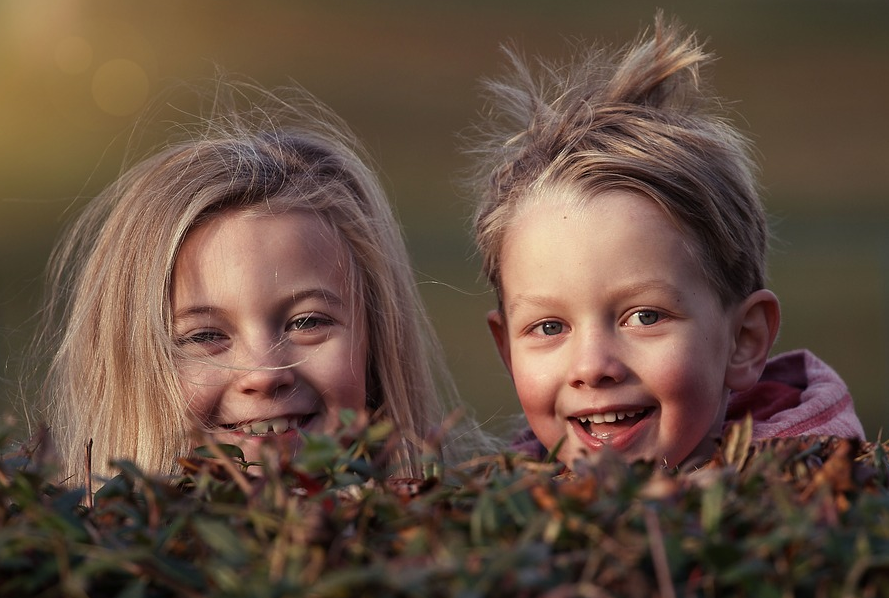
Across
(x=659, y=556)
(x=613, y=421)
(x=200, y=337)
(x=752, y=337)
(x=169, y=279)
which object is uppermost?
(x=169, y=279)

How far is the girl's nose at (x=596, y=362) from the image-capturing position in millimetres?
1773

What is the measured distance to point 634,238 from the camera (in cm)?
184

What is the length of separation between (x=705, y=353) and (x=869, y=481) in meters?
1.02

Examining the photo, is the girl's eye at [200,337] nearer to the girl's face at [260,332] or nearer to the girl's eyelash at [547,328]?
the girl's face at [260,332]

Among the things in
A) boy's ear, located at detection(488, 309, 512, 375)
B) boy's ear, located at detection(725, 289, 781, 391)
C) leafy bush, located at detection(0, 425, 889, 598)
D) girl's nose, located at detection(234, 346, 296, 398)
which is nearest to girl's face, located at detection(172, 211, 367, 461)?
girl's nose, located at detection(234, 346, 296, 398)

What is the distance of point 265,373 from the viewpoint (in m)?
1.92

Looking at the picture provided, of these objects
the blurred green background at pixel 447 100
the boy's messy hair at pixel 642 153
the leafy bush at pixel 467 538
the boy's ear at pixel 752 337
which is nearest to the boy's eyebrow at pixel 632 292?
the boy's messy hair at pixel 642 153

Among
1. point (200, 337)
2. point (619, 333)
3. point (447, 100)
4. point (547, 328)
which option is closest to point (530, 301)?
point (547, 328)

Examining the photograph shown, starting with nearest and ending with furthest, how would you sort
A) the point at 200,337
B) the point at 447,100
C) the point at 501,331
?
1. the point at 200,337
2. the point at 501,331
3. the point at 447,100

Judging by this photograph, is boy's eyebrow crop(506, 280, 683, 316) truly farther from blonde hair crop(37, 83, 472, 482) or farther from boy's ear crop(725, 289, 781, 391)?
blonde hair crop(37, 83, 472, 482)

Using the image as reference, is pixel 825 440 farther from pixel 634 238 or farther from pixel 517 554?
pixel 634 238

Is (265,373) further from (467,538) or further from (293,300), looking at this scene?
(467,538)

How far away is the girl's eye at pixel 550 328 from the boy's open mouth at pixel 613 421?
0.51ft

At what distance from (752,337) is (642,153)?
40cm
